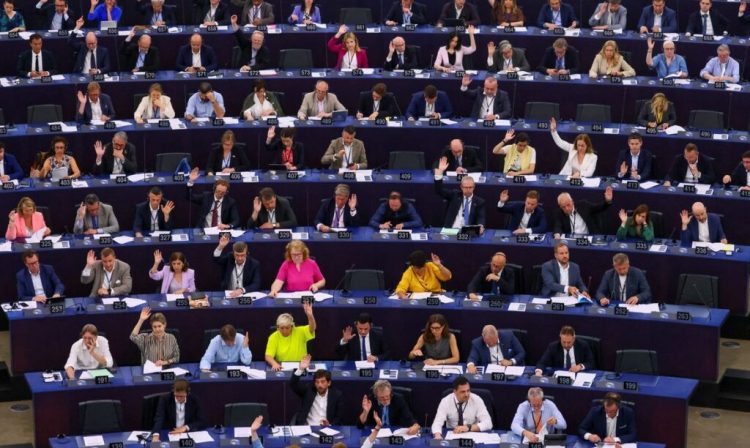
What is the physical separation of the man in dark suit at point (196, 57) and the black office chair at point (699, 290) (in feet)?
23.8

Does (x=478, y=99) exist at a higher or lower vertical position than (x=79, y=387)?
higher

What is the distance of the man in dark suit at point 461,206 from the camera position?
1945 centimetres

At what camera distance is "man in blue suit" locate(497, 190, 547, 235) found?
755 inches

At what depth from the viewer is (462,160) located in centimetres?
2047

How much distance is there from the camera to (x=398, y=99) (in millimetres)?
22094

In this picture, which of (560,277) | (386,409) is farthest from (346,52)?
(386,409)

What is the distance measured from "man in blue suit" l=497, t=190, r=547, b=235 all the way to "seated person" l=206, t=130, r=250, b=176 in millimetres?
3204

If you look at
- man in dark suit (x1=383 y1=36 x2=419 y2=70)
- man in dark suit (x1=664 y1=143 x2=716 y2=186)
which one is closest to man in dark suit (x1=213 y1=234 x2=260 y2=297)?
man in dark suit (x1=383 y1=36 x2=419 y2=70)

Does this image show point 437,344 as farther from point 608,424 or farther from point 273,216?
point 273,216

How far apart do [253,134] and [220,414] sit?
5.20 m

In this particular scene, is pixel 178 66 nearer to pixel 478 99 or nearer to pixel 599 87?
pixel 478 99

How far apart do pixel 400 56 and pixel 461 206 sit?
348 cm

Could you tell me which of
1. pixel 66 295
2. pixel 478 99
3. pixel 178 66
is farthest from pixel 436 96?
pixel 66 295

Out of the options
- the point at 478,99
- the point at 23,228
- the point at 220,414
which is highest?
the point at 478,99
